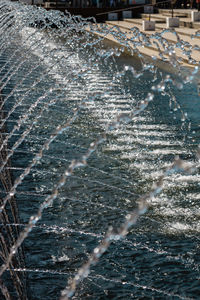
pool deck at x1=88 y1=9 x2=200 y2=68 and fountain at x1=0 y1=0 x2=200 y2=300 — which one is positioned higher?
fountain at x1=0 y1=0 x2=200 y2=300

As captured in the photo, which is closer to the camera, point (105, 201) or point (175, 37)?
point (105, 201)

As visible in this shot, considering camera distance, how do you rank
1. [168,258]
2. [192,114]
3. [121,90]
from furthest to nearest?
[121,90]
[192,114]
[168,258]

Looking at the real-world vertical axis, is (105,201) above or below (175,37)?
above

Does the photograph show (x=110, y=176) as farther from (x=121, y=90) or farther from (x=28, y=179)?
(x=121, y=90)

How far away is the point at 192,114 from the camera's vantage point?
404 inches

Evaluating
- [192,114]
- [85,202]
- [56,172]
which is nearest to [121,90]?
[192,114]

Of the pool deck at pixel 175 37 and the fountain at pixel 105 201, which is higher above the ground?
the fountain at pixel 105 201

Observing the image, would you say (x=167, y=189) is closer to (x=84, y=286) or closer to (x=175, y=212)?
(x=175, y=212)

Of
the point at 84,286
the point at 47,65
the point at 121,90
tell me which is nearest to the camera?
the point at 84,286

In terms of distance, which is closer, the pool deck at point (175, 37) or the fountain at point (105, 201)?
the fountain at point (105, 201)

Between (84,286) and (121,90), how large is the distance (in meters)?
8.54

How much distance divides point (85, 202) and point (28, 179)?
3.58 ft

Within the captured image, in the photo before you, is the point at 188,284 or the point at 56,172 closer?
the point at 188,284

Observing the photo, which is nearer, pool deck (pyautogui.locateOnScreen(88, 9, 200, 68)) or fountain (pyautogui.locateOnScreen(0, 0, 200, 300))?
fountain (pyautogui.locateOnScreen(0, 0, 200, 300))
